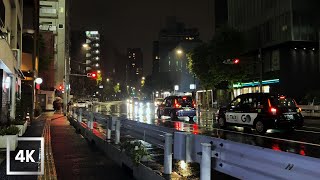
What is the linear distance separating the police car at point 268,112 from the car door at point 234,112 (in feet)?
0.55

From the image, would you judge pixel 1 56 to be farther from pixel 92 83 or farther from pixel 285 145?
pixel 92 83

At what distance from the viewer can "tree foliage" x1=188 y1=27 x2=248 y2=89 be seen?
153 ft

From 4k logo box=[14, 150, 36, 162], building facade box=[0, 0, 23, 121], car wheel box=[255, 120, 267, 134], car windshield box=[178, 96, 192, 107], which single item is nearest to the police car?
car wheel box=[255, 120, 267, 134]

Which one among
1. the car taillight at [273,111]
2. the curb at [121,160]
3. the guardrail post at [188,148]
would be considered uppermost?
the car taillight at [273,111]

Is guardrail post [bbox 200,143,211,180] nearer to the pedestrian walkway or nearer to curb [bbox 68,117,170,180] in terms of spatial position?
curb [bbox 68,117,170,180]

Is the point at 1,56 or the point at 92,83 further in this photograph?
the point at 92,83

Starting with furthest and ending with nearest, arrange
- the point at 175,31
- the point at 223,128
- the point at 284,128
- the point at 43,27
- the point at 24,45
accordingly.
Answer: the point at 175,31, the point at 43,27, the point at 24,45, the point at 223,128, the point at 284,128

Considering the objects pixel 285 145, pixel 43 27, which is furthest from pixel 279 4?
pixel 43 27

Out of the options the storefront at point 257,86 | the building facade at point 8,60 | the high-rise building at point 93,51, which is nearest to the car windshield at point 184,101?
the building facade at point 8,60

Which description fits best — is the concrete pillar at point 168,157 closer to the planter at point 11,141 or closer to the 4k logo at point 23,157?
the 4k logo at point 23,157

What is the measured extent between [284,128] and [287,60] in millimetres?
29596

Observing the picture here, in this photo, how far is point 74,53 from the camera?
149000 millimetres

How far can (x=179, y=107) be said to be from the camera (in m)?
28.4

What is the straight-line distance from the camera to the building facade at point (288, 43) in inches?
1704
